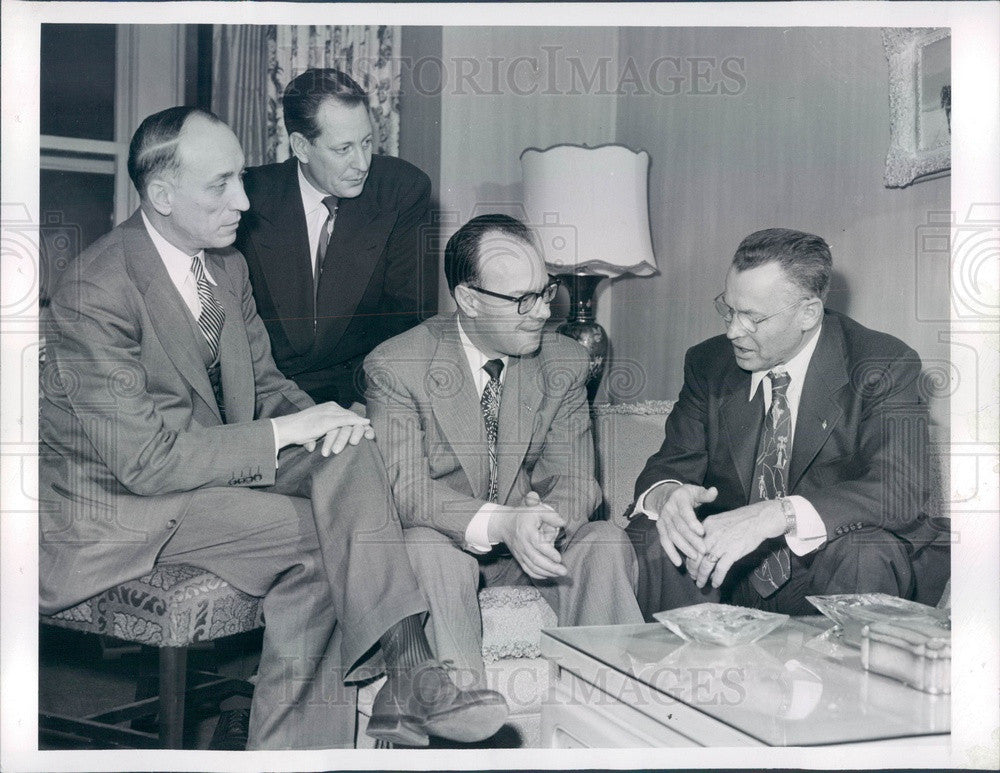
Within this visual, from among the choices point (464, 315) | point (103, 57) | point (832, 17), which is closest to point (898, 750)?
point (464, 315)

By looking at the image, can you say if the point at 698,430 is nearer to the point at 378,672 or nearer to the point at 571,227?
Result: the point at 571,227

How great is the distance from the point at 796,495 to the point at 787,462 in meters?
0.09

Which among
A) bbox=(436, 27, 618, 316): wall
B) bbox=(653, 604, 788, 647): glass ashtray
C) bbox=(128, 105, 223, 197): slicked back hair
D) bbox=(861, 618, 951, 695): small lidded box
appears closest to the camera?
bbox=(861, 618, 951, 695): small lidded box

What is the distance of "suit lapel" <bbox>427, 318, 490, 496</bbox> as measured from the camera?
2498 mm

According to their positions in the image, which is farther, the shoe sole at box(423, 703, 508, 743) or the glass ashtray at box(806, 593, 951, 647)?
the shoe sole at box(423, 703, 508, 743)

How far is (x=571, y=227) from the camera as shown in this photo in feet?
8.26

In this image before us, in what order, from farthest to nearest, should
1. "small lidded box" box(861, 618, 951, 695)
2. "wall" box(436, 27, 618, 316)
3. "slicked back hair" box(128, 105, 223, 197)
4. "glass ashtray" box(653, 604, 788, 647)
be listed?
"wall" box(436, 27, 618, 316) < "slicked back hair" box(128, 105, 223, 197) < "glass ashtray" box(653, 604, 788, 647) < "small lidded box" box(861, 618, 951, 695)

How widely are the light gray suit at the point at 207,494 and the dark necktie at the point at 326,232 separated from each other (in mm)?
260

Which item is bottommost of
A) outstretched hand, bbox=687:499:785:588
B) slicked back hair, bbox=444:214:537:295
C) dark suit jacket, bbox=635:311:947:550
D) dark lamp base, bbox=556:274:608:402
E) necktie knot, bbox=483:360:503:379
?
outstretched hand, bbox=687:499:785:588

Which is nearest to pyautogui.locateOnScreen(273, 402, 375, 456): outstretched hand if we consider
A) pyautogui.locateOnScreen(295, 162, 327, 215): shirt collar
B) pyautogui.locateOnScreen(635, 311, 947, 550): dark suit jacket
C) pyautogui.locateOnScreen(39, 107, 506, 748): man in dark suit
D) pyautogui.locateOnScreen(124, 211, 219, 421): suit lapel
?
pyautogui.locateOnScreen(39, 107, 506, 748): man in dark suit

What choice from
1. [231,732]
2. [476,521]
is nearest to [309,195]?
[476,521]

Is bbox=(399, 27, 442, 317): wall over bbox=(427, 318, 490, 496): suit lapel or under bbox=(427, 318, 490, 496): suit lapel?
over

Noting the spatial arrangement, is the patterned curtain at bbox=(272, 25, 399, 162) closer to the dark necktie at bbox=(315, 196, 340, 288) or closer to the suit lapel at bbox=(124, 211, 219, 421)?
the dark necktie at bbox=(315, 196, 340, 288)

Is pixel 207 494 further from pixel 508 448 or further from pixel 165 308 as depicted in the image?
pixel 508 448
